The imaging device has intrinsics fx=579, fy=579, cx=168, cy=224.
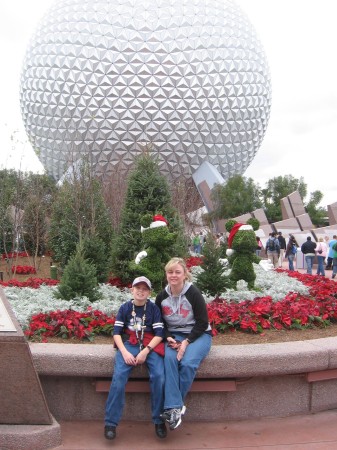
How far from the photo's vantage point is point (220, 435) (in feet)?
15.5

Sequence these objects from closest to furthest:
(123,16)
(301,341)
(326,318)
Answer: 1. (301,341)
2. (326,318)
3. (123,16)

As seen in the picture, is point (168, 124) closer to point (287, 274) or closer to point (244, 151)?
point (244, 151)

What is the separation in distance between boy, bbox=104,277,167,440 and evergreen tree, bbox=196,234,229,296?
3359mm

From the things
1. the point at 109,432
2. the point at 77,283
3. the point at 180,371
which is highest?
the point at 77,283

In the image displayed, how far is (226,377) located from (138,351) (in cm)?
80

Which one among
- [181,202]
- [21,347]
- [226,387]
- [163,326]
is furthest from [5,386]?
[181,202]

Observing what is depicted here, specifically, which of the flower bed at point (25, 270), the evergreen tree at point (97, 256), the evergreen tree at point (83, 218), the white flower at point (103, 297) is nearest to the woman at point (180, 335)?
the white flower at point (103, 297)

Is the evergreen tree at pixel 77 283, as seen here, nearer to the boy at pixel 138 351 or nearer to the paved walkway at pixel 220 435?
the boy at pixel 138 351

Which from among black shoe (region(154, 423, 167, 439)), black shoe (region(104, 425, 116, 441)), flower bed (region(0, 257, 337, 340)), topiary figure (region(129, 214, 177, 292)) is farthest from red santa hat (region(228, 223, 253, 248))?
black shoe (region(104, 425, 116, 441))

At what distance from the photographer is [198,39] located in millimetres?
32000

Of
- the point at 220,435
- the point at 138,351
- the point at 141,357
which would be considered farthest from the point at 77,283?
the point at 220,435

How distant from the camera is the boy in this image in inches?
181

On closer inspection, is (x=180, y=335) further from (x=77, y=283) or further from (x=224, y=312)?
(x=77, y=283)

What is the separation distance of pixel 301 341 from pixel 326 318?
123 cm
